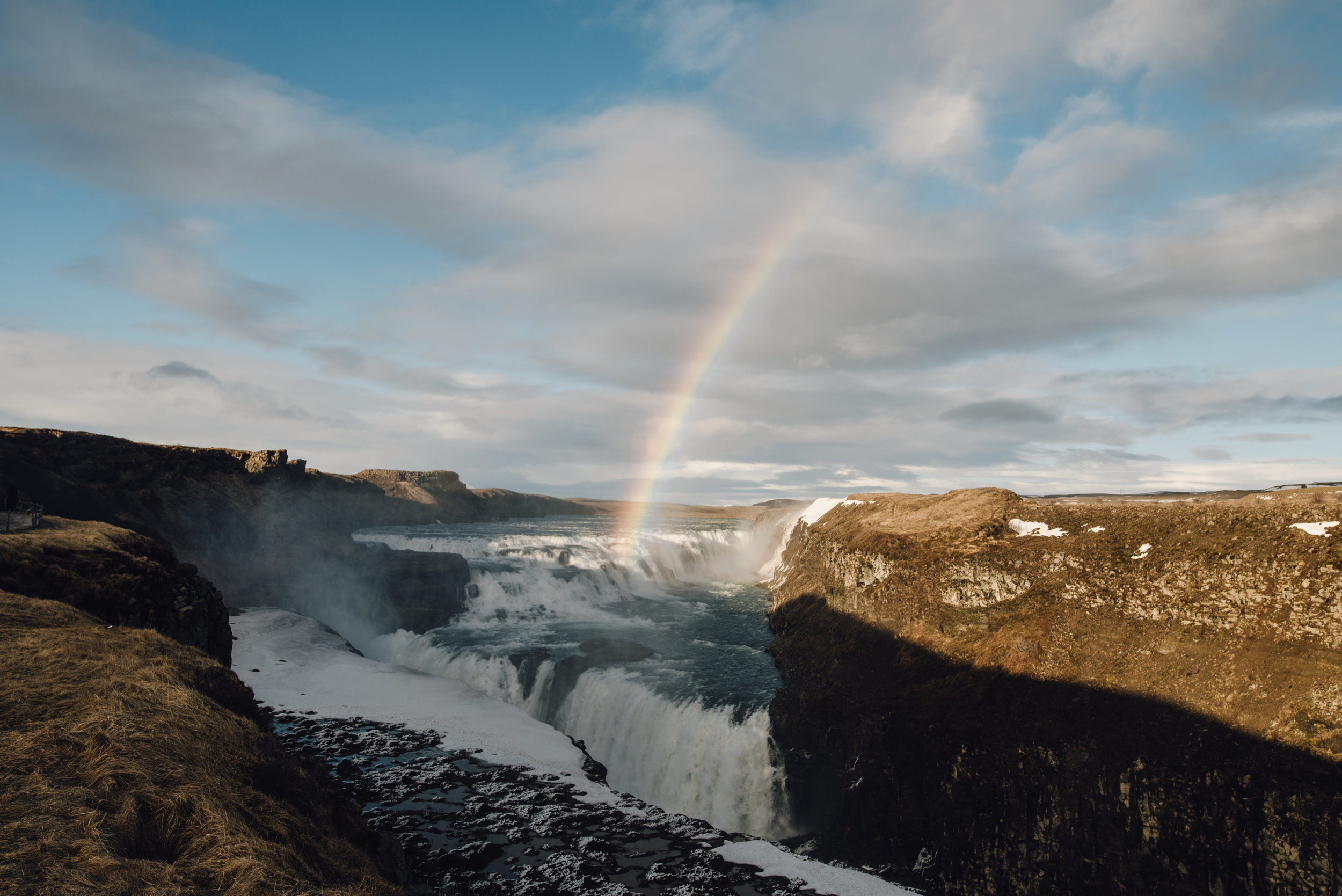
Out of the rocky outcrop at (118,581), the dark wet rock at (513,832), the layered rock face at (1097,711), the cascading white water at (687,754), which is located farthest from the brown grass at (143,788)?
the layered rock face at (1097,711)

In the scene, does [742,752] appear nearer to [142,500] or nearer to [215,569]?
[215,569]

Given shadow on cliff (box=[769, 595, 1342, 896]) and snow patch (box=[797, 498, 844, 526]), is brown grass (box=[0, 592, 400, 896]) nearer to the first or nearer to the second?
shadow on cliff (box=[769, 595, 1342, 896])

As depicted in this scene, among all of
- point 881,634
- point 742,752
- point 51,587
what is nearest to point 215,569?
point 51,587

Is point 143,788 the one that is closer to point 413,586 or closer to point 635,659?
point 635,659

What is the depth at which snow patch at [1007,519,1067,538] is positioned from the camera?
78.7 ft

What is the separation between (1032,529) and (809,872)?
638 inches

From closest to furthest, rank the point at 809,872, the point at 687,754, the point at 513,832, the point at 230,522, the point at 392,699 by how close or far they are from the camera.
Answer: the point at 809,872 < the point at 513,832 < the point at 687,754 < the point at 392,699 < the point at 230,522

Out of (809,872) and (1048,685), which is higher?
(1048,685)

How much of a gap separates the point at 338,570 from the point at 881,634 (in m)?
43.3

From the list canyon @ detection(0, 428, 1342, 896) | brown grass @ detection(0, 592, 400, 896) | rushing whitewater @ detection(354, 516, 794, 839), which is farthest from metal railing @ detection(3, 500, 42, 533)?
rushing whitewater @ detection(354, 516, 794, 839)

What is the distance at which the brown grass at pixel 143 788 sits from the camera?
22.5ft

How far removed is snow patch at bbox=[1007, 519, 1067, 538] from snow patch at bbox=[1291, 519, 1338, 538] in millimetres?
6676

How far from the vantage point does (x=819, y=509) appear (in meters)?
57.4

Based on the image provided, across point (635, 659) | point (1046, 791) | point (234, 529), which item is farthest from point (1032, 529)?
point (234, 529)
